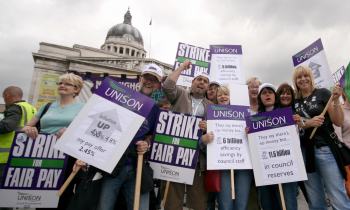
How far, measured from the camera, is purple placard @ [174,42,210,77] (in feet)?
21.6

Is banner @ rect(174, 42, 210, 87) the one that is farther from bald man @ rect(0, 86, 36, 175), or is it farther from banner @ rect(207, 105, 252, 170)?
bald man @ rect(0, 86, 36, 175)

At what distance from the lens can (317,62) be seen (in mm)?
4363

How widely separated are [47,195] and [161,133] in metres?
1.51

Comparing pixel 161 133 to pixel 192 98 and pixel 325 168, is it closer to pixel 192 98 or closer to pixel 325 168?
pixel 192 98

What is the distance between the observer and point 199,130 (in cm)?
370

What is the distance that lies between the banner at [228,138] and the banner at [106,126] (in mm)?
994

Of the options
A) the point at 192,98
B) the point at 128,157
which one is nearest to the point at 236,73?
the point at 192,98

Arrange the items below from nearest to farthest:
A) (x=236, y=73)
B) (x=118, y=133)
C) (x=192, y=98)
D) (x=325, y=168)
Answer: (x=118, y=133) → (x=325, y=168) → (x=192, y=98) → (x=236, y=73)

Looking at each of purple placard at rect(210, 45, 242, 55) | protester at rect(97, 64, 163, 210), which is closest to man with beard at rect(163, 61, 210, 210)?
protester at rect(97, 64, 163, 210)

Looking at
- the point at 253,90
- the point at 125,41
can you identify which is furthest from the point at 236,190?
the point at 125,41

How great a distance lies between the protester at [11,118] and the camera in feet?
13.4

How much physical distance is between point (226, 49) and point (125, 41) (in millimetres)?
72390

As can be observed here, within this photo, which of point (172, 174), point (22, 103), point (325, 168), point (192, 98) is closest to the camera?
point (325, 168)

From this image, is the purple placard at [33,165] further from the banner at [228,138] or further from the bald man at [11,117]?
the banner at [228,138]
